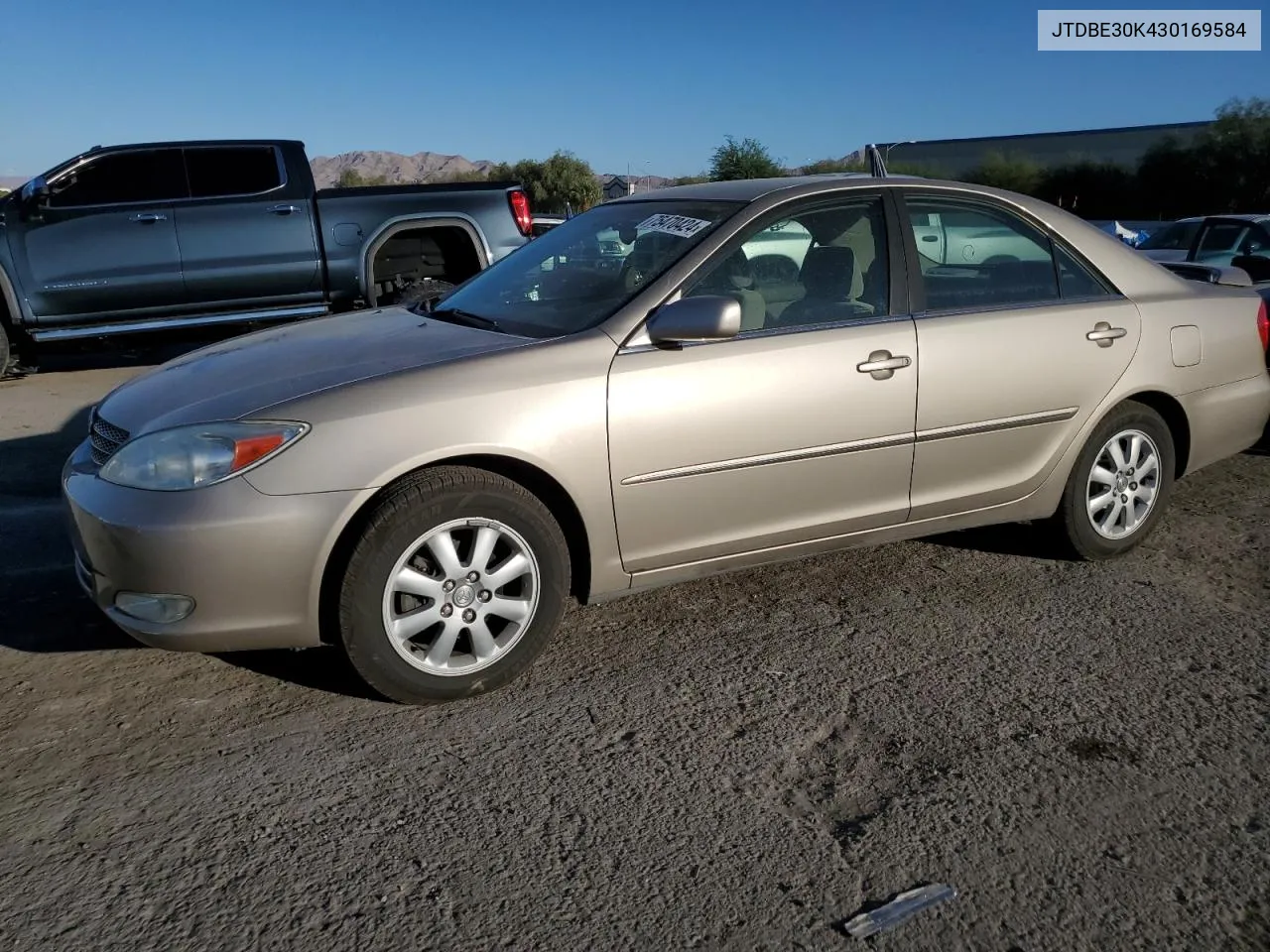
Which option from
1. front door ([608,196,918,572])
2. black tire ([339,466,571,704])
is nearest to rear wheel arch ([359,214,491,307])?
front door ([608,196,918,572])

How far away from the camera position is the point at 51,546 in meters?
4.55

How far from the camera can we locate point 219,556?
115 inches

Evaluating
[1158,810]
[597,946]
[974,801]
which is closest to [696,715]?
[974,801]

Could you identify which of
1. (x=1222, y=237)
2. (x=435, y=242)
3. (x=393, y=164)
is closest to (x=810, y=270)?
(x=435, y=242)

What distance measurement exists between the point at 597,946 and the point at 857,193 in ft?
9.38

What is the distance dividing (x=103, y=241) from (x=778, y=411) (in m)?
7.00

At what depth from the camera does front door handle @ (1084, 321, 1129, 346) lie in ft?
13.7

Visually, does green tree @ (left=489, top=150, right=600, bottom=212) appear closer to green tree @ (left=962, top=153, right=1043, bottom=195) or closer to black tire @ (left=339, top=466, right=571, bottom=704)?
green tree @ (left=962, top=153, right=1043, bottom=195)

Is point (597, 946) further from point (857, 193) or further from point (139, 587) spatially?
point (857, 193)

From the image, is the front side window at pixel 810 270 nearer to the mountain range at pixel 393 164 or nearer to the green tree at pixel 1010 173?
the green tree at pixel 1010 173

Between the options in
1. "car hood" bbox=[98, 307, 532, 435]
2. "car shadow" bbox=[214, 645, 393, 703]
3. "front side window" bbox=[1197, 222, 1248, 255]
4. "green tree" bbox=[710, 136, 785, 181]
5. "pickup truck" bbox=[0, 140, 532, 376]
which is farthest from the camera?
"green tree" bbox=[710, 136, 785, 181]

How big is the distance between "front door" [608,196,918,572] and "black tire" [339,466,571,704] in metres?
0.29

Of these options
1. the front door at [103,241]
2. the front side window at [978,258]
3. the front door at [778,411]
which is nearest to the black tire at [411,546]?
the front door at [778,411]

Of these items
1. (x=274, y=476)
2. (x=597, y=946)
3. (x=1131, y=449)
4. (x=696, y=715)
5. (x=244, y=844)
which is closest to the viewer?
(x=597, y=946)
